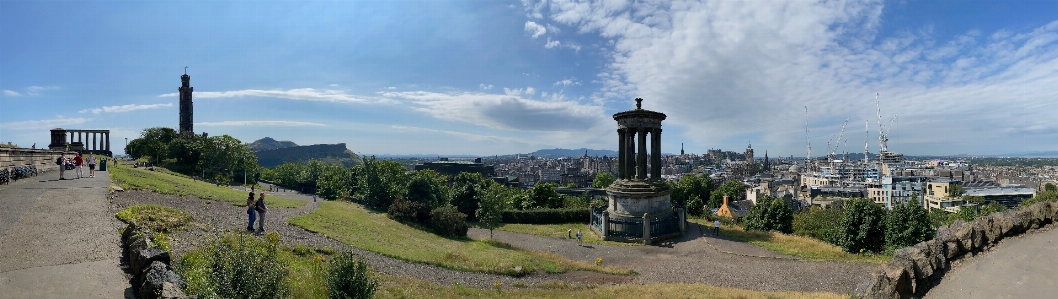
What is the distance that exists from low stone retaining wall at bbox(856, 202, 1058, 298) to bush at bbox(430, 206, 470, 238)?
64.4 ft

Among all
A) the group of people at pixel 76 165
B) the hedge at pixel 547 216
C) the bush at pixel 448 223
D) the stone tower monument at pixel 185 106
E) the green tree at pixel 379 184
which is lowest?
the hedge at pixel 547 216

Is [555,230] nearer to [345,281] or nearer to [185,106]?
[345,281]

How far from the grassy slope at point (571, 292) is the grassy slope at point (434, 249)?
2.68m

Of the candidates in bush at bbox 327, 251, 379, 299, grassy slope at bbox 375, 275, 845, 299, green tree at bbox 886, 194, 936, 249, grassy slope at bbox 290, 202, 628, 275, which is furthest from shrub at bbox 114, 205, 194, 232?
green tree at bbox 886, 194, 936, 249

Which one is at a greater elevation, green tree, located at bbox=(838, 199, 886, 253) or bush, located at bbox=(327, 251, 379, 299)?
bush, located at bbox=(327, 251, 379, 299)

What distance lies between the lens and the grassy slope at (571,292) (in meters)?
11.0

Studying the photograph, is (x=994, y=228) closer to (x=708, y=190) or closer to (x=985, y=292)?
(x=985, y=292)

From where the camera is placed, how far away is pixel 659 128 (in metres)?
28.8

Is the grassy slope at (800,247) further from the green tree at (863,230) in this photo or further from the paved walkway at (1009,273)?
the paved walkway at (1009,273)

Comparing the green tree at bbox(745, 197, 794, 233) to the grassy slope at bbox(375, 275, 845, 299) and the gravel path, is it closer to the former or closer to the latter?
the gravel path

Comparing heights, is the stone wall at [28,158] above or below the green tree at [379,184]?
above

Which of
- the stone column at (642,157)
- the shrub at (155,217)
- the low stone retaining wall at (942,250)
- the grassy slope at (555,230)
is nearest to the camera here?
the low stone retaining wall at (942,250)

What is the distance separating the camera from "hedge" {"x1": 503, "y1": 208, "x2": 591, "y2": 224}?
3334 centimetres

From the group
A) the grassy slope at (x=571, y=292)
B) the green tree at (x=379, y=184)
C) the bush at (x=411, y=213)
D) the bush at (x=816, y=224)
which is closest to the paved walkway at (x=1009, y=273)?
the grassy slope at (x=571, y=292)
